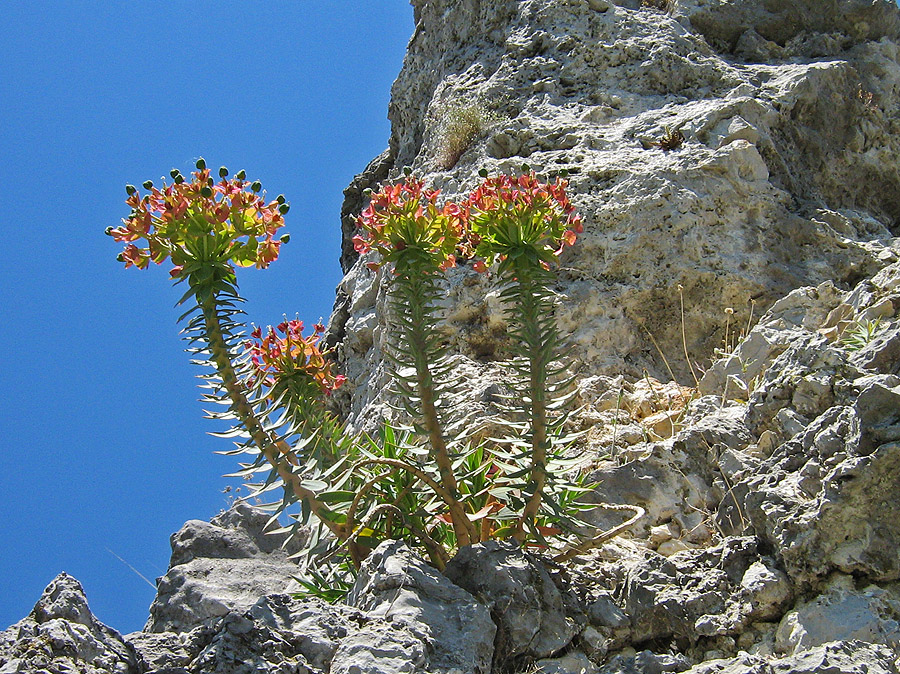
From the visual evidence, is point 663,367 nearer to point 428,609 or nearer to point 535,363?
point 535,363

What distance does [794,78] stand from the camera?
7562 millimetres

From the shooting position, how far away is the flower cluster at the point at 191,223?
379 centimetres

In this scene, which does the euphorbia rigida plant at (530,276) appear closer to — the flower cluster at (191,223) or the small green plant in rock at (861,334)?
the flower cluster at (191,223)

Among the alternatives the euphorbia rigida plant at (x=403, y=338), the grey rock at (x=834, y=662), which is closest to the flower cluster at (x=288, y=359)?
the euphorbia rigida plant at (x=403, y=338)

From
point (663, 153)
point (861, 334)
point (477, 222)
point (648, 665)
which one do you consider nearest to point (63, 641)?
point (648, 665)

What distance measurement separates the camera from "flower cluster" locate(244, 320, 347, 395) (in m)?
4.61

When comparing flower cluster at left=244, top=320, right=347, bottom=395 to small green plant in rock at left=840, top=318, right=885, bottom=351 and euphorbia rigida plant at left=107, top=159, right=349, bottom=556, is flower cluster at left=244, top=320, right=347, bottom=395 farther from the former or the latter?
small green plant in rock at left=840, top=318, right=885, bottom=351

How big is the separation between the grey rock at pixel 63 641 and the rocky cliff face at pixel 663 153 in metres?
3.25

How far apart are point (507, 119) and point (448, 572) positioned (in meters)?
4.87

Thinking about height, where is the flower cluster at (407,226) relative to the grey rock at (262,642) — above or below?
above

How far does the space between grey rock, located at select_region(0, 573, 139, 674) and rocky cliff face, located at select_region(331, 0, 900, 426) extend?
325cm

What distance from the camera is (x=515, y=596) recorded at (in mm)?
3449

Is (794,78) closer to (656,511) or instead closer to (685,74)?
(685,74)

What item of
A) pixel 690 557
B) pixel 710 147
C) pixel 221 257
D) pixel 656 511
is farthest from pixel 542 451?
pixel 710 147
